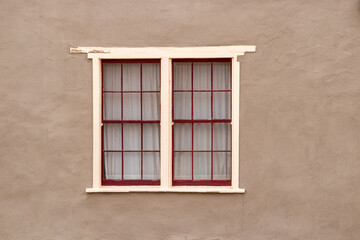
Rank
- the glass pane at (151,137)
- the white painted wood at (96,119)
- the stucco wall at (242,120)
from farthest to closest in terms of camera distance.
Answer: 1. the glass pane at (151,137)
2. the white painted wood at (96,119)
3. the stucco wall at (242,120)

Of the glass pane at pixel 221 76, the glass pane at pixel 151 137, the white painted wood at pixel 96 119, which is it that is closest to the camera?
the white painted wood at pixel 96 119

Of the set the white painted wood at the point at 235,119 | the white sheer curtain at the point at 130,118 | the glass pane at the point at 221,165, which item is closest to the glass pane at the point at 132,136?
the white sheer curtain at the point at 130,118

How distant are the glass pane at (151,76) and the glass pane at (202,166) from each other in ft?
4.04

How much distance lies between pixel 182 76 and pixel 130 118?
1.04 meters

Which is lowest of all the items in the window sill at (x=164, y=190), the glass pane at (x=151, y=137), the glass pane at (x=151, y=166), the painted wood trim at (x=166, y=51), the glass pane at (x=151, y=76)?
the window sill at (x=164, y=190)

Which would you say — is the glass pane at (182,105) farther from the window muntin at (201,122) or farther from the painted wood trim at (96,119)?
the painted wood trim at (96,119)

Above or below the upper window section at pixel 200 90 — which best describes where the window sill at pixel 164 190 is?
below

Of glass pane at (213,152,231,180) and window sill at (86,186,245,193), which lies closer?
window sill at (86,186,245,193)

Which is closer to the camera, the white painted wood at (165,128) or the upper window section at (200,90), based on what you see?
the white painted wood at (165,128)

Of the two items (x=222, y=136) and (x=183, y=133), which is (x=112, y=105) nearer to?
(x=183, y=133)

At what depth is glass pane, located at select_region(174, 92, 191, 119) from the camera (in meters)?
7.88

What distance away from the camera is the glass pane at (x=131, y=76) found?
792cm

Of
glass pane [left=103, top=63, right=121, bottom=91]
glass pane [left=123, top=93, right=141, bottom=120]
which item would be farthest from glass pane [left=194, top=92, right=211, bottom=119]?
glass pane [left=103, top=63, right=121, bottom=91]

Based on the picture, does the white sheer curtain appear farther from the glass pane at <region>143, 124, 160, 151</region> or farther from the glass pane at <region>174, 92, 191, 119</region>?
the glass pane at <region>174, 92, 191, 119</region>
